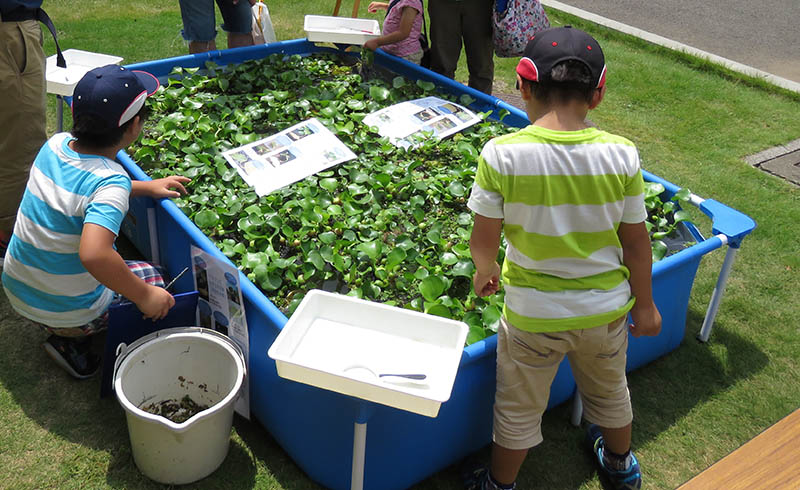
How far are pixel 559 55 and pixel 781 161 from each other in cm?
307

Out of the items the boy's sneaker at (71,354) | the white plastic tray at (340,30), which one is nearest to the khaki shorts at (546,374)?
the boy's sneaker at (71,354)

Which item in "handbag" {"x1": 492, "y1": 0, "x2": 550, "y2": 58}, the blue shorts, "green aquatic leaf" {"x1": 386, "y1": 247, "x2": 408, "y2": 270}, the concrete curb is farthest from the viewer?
the concrete curb

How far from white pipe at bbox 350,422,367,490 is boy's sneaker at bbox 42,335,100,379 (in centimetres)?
103

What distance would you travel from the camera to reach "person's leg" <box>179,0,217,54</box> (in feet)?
13.0

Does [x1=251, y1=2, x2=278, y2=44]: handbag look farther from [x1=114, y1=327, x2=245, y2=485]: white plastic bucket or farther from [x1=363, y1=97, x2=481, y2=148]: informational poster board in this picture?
[x1=114, y1=327, x2=245, y2=485]: white plastic bucket

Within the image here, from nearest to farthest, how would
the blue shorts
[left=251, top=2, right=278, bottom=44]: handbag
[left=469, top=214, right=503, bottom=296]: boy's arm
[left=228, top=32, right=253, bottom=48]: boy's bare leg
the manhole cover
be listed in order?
[left=469, top=214, right=503, bottom=296]: boy's arm → the manhole cover → the blue shorts → [left=251, top=2, right=278, bottom=44]: handbag → [left=228, top=32, right=253, bottom=48]: boy's bare leg

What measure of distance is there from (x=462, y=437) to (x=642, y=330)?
595 mm

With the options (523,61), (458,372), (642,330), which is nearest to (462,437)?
(458,372)

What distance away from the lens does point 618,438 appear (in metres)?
1.99

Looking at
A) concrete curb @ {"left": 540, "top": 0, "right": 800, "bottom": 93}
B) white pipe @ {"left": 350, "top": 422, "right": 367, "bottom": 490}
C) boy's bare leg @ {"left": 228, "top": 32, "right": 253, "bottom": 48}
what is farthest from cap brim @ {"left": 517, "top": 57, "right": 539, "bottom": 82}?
concrete curb @ {"left": 540, "top": 0, "right": 800, "bottom": 93}

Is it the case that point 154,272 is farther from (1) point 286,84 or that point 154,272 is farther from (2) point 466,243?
(1) point 286,84

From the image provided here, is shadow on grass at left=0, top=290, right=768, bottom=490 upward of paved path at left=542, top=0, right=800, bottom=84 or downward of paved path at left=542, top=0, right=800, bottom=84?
downward

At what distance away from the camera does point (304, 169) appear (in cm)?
292

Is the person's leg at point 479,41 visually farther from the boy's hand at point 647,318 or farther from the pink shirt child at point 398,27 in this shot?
the boy's hand at point 647,318
